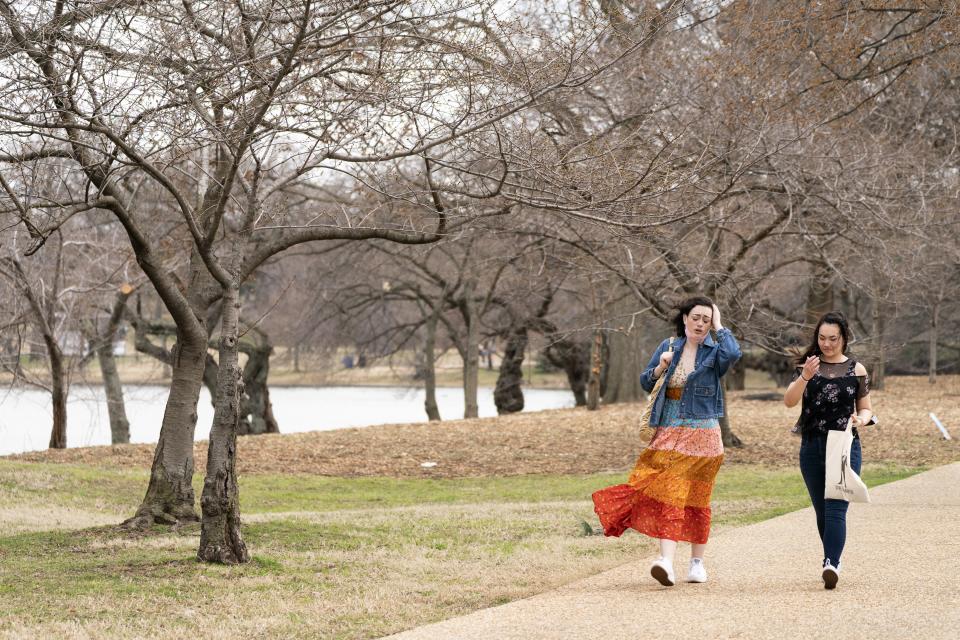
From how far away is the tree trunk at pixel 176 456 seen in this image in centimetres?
1035

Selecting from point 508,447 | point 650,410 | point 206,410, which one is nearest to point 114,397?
point 508,447

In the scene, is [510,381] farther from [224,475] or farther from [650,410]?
[650,410]

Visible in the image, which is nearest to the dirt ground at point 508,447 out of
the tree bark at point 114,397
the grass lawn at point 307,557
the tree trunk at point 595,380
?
the tree trunk at point 595,380

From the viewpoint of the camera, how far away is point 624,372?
2845cm

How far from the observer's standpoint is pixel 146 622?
6156 mm

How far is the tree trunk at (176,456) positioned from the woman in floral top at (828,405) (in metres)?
5.65

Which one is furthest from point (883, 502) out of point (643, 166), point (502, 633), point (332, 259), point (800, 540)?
point (332, 259)

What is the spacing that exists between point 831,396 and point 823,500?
637mm

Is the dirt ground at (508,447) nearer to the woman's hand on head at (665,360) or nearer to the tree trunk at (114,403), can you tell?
the tree trunk at (114,403)

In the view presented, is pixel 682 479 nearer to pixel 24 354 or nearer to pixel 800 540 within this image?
pixel 800 540

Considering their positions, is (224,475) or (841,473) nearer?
(841,473)

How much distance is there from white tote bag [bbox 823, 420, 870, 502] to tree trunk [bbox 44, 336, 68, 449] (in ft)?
48.1

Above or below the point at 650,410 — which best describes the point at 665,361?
above

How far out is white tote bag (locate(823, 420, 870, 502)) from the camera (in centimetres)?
651
